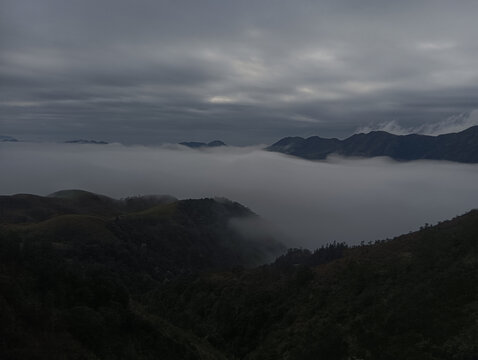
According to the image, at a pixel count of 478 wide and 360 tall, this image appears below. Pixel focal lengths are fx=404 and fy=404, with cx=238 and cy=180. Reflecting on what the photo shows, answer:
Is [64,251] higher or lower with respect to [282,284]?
lower

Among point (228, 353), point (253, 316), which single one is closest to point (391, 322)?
point (228, 353)

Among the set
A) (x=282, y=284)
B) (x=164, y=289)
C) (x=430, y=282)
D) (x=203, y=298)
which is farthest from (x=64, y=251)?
(x=430, y=282)

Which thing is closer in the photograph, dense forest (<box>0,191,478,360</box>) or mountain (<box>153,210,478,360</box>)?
dense forest (<box>0,191,478,360</box>)

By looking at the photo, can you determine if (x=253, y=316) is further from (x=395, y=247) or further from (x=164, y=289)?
(x=164, y=289)

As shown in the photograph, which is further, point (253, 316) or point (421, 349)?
point (253, 316)

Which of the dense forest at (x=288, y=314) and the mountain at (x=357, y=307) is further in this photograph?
the mountain at (x=357, y=307)

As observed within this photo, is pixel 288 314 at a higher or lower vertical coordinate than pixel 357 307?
lower

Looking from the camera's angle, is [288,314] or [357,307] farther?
[288,314]

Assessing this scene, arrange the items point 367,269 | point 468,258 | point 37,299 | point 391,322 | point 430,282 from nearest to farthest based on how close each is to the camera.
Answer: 1. point 391,322
2. point 37,299
3. point 430,282
4. point 468,258
5. point 367,269

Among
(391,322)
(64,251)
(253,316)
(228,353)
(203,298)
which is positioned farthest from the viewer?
(64,251)

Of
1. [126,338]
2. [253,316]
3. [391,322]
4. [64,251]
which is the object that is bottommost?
[64,251]

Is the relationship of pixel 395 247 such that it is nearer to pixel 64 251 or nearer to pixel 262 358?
pixel 262 358
